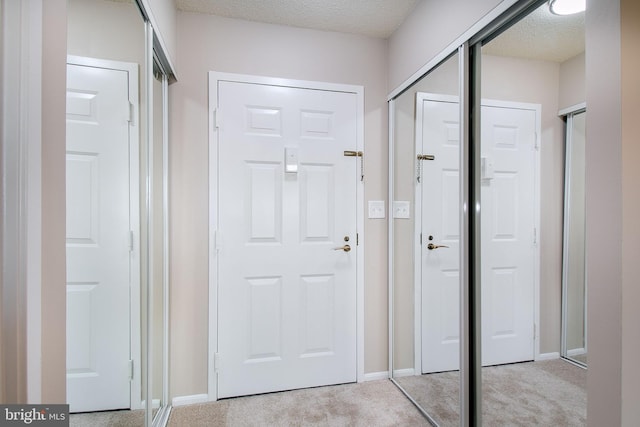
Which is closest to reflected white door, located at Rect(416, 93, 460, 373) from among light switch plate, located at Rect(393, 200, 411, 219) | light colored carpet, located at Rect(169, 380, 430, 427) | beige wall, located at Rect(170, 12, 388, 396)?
light switch plate, located at Rect(393, 200, 411, 219)

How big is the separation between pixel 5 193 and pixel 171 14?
5.82 feet

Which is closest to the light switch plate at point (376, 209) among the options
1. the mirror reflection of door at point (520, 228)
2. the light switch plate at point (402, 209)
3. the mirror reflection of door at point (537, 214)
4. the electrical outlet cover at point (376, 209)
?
the electrical outlet cover at point (376, 209)

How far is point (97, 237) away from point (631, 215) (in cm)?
153

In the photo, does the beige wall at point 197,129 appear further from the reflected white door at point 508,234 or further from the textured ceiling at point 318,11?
the reflected white door at point 508,234

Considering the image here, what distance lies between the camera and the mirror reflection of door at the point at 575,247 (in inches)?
40.3

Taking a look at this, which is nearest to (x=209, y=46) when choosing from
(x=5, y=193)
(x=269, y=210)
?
(x=269, y=210)

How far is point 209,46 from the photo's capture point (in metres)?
2.05

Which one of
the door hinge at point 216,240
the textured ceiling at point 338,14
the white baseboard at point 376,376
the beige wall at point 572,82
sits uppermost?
the textured ceiling at point 338,14

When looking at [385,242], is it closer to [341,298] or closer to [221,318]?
[341,298]

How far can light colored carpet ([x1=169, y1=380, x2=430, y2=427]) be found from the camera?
1.84m

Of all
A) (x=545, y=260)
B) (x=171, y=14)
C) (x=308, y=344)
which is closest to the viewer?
(x=545, y=260)

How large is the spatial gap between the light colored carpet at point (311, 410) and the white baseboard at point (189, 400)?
3 cm

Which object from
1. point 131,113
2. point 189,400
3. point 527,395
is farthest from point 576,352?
point 189,400

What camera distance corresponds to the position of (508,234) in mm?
1391
